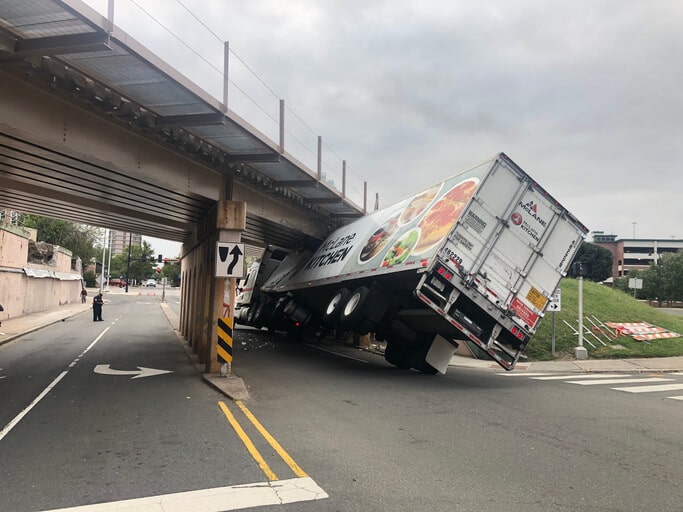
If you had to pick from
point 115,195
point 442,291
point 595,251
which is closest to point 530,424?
point 442,291

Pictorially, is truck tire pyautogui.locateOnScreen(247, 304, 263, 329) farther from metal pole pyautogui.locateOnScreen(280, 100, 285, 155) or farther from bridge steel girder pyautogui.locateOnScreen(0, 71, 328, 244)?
metal pole pyautogui.locateOnScreen(280, 100, 285, 155)

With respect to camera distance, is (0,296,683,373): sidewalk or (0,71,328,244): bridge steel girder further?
(0,296,683,373): sidewalk

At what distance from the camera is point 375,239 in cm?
1391

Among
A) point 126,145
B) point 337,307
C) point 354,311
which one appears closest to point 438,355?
point 354,311

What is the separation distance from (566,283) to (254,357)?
2045cm

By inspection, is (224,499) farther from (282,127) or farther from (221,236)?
(282,127)

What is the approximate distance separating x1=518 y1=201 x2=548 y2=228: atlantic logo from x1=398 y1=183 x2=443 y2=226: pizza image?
2.17m

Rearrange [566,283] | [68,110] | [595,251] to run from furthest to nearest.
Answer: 1. [595,251]
2. [566,283]
3. [68,110]

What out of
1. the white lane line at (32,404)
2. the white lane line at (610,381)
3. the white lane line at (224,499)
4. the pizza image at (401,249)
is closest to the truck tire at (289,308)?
the white lane line at (32,404)

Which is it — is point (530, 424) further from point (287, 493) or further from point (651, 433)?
point (287, 493)

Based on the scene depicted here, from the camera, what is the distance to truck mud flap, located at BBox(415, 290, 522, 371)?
9984mm

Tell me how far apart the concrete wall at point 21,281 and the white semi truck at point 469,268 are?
22.3 m

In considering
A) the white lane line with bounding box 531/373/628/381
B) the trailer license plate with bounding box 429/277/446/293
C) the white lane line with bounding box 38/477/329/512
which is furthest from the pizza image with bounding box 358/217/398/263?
the white lane line with bounding box 38/477/329/512

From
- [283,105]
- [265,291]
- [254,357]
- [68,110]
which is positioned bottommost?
[254,357]
